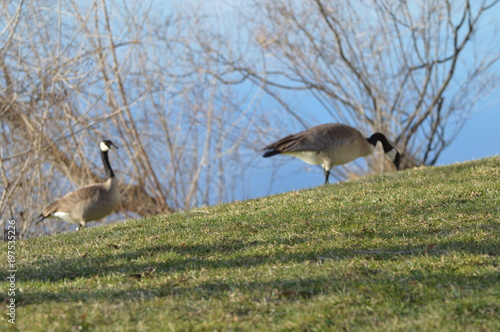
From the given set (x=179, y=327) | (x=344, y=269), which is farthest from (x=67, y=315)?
(x=344, y=269)

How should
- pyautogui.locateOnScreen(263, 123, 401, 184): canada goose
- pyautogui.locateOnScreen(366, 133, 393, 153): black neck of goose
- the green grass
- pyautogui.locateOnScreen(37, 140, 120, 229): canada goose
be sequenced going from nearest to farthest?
the green grass → pyautogui.locateOnScreen(37, 140, 120, 229): canada goose → pyautogui.locateOnScreen(263, 123, 401, 184): canada goose → pyautogui.locateOnScreen(366, 133, 393, 153): black neck of goose

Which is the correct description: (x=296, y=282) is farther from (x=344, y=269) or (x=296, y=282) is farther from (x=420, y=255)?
(x=420, y=255)

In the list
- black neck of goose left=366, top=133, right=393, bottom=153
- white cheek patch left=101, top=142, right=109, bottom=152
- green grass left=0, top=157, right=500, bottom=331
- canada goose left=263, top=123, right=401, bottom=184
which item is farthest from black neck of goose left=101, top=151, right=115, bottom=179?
black neck of goose left=366, top=133, right=393, bottom=153

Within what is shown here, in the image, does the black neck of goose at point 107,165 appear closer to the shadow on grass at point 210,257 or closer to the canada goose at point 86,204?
the canada goose at point 86,204

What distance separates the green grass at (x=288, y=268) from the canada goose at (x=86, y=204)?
8.20 ft

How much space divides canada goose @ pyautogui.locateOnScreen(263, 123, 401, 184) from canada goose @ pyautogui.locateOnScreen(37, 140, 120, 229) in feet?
8.64

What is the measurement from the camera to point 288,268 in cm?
449

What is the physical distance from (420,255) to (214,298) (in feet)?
5.78

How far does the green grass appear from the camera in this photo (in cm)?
348

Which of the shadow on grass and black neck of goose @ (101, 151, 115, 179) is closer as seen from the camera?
the shadow on grass

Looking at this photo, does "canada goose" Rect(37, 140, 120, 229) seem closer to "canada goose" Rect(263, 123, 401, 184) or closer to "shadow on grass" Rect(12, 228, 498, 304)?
"canada goose" Rect(263, 123, 401, 184)

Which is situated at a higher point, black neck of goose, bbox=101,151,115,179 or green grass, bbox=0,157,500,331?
black neck of goose, bbox=101,151,115,179

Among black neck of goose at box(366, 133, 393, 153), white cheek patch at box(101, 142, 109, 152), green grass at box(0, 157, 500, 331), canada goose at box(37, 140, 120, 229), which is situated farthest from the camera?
black neck of goose at box(366, 133, 393, 153)

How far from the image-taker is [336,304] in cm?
362
